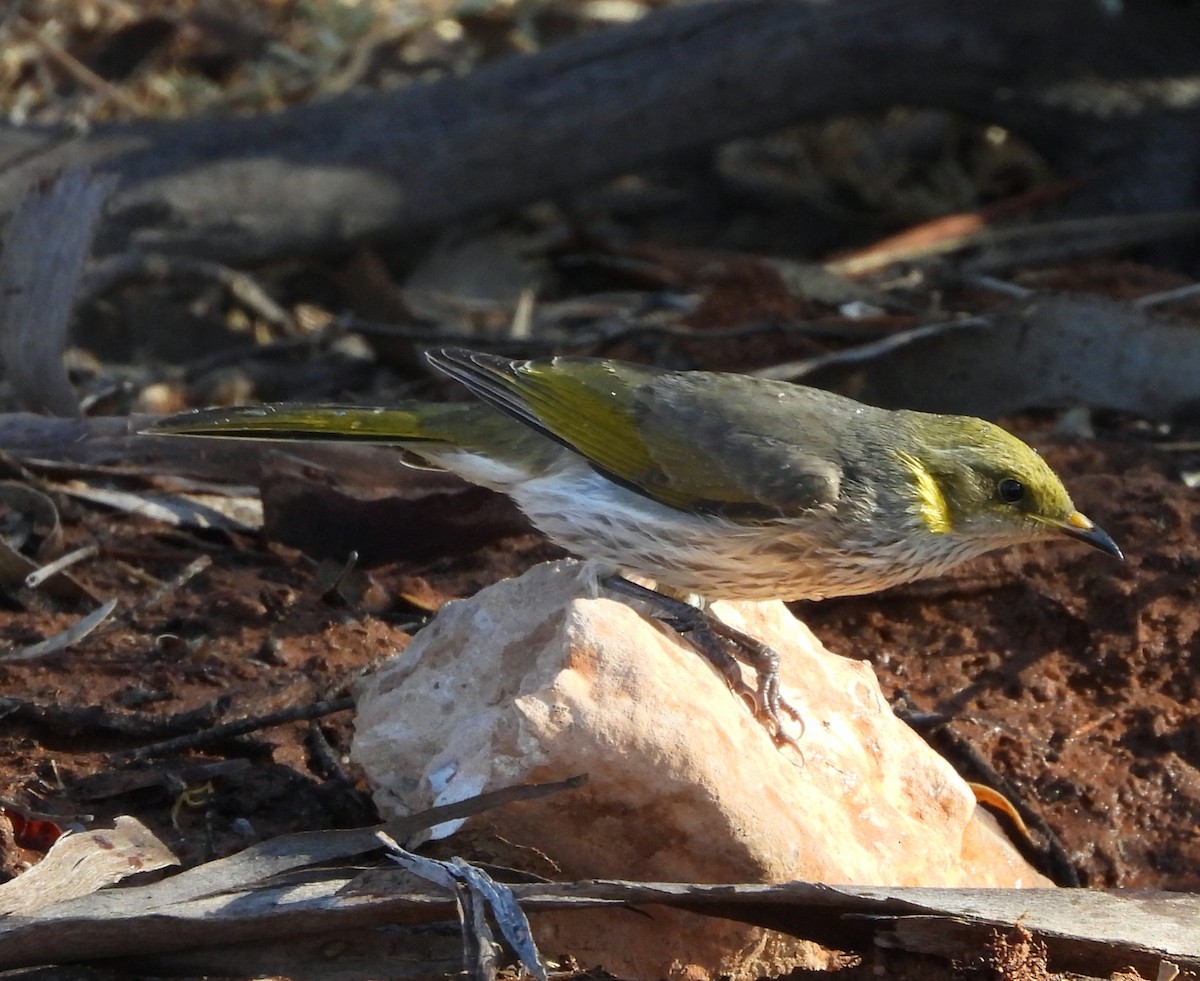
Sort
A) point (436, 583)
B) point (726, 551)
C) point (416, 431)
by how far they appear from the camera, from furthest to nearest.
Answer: point (436, 583), point (416, 431), point (726, 551)

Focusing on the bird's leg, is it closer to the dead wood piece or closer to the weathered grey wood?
the dead wood piece

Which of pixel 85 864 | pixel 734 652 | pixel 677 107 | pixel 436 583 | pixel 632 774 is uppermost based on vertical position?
pixel 677 107

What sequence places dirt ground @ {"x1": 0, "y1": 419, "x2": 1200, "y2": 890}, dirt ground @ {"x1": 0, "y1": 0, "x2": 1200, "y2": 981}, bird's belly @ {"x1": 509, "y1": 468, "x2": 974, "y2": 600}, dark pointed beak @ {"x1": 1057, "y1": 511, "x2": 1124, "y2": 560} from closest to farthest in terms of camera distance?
dirt ground @ {"x1": 0, "y1": 419, "x2": 1200, "y2": 890} → dirt ground @ {"x1": 0, "y1": 0, "x2": 1200, "y2": 981} → bird's belly @ {"x1": 509, "y1": 468, "x2": 974, "y2": 600} → dark pointed beak @ {"x1": 1057, "y1": 511, "x2": 1124, "y2": 560}

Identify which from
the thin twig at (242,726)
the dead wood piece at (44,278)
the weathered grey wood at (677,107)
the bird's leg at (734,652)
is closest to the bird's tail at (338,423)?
the bird's leg at (734,652)

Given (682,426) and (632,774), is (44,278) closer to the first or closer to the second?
(682,426)

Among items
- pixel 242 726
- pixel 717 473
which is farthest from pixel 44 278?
Result: pixel 717 473

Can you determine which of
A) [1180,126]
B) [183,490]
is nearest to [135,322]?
[183,490]

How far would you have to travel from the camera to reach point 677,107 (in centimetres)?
862

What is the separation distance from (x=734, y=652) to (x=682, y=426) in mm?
754

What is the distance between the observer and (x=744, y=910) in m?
3.53

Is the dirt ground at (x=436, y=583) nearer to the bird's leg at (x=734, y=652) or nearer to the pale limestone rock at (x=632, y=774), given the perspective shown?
the pale limestone rock at (x=632, y=774)

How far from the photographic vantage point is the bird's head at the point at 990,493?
15.6 feet

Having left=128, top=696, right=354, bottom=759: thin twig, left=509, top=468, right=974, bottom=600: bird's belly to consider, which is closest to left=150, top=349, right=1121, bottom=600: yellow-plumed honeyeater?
left=509, top=468, right=974, bottom=600: bird's belly

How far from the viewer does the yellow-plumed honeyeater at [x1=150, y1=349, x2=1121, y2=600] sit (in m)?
4.60
